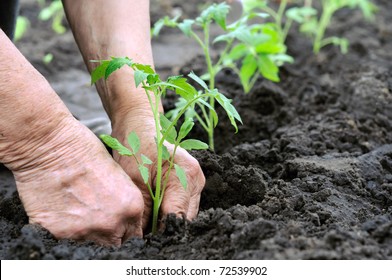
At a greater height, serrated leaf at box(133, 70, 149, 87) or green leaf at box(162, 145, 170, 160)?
serrated leaf at box(133, 70, 149, 87)

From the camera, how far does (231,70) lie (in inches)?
138

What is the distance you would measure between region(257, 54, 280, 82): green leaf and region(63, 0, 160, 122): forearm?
29.4 inches

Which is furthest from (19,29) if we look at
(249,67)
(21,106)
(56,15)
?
(21,106)

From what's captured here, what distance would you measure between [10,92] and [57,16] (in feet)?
9.87

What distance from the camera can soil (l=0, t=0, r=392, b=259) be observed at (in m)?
1.60

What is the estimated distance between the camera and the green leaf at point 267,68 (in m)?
2.85

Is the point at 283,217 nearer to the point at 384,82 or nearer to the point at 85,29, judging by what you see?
the point at 85,29

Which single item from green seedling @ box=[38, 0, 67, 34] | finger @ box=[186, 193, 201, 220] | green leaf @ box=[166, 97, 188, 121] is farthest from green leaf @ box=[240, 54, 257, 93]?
green seedling @ box=[38, 0, 67, 34]

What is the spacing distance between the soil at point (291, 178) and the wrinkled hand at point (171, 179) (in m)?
0.07

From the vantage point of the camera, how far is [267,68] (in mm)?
2855

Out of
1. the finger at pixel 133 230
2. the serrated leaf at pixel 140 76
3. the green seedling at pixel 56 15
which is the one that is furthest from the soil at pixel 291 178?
the green seedling at pixel 56 15

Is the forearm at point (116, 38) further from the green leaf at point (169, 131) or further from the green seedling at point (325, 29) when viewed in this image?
the green seedling at point (325, 29)

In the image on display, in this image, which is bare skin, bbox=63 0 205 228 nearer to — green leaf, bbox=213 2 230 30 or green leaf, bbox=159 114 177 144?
green leaf, bbox=159 114 177 144
